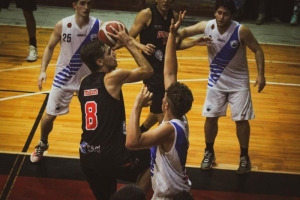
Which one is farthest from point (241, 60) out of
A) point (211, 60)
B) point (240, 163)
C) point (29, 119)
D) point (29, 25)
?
point (29, 25)


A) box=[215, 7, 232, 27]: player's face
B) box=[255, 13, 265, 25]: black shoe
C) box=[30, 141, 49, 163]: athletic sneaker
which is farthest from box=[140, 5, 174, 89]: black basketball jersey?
box=[255, 13, 265, 25]: black shoe

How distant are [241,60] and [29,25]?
478 centimetres

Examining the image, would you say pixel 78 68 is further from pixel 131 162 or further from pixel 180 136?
pixel 180 136

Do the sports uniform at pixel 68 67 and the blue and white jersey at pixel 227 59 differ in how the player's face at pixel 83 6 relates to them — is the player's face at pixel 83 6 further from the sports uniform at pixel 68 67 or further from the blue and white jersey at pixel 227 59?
the blue and white jersey at pixel 227 59

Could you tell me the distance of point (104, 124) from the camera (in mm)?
5074

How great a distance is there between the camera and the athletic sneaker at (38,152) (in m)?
6.76

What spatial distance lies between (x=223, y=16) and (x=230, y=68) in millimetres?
591

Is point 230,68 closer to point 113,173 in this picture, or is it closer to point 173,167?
point 113,173

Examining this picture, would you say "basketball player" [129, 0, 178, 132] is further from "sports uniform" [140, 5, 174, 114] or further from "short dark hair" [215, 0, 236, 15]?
"short dark hair" [215, 0, 236, 15]

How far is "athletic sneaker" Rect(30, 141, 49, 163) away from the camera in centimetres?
676

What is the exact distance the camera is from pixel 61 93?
6.61 meters

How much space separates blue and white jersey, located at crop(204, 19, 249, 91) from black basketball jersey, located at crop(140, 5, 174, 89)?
52cm

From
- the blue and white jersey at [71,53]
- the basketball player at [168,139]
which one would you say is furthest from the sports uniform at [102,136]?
the blue and white jersey at [71,53]

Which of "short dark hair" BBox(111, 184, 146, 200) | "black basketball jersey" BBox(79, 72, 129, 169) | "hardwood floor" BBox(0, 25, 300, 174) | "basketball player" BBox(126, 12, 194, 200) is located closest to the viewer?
"short dark hair" BBox(111, 184, 146, 200)
